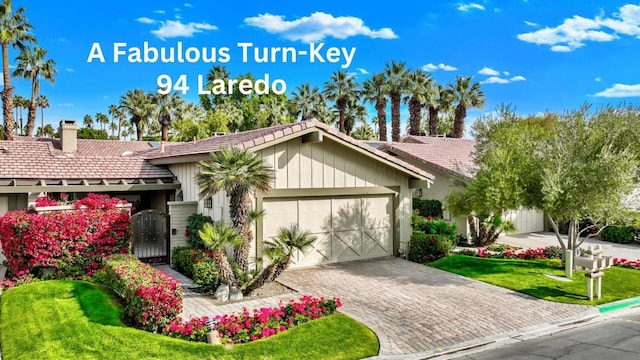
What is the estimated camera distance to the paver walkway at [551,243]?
18.4m

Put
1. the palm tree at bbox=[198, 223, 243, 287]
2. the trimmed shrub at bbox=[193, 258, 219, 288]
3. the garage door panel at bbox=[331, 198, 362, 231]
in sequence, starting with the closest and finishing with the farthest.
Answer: the palm tree at bbox=[198, 223, 243, 287] → the trimmed shrub at bbox=[193, 258, 219, 288] → the garage door panel at bbox=[331, 198, 362, 231]

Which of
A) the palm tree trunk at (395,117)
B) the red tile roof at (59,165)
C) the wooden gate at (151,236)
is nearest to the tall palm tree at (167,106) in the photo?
the palm tree trunk at (395,117)

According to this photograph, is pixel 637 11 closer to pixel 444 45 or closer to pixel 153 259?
pixel 444 45

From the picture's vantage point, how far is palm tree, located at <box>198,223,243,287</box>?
10.2 metres

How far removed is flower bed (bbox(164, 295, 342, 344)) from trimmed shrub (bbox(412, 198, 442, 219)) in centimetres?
1252

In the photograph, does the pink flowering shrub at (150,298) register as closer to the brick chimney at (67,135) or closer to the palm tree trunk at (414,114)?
the brick chimney at (67,135)

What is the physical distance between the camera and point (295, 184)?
14.2 metres

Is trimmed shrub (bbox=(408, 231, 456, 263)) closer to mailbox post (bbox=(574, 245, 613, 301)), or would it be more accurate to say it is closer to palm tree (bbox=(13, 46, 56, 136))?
mailbox post (bbox=(574, 245, 613, 301))

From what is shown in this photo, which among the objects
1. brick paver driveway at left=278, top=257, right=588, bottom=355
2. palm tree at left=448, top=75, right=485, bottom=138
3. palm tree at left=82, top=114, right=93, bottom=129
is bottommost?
brick paver driveway at left=278, top=257, right=588, bottom=355

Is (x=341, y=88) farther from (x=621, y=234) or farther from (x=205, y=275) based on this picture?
(x=205, y=275)

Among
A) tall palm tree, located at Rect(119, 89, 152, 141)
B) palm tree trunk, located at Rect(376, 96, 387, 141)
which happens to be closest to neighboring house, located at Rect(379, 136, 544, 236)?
palm tree trunk, located at Rect(376, 96, 387, 141)

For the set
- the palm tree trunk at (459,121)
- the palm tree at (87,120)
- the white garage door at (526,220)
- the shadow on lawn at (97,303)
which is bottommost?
the shadow on lawn at (97,303)

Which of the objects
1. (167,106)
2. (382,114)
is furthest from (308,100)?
(167,106)

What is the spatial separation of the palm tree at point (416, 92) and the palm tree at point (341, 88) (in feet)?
26.0
